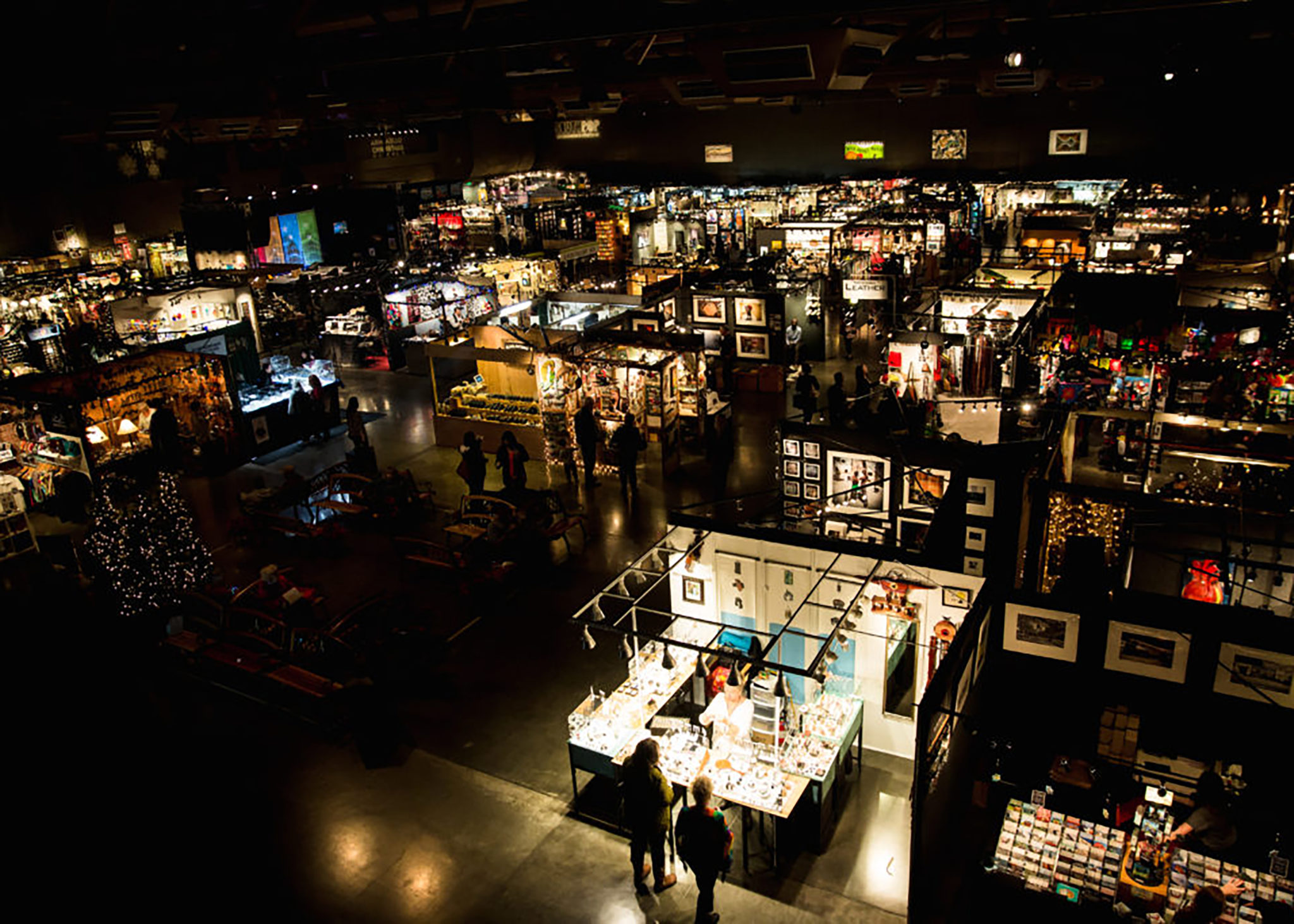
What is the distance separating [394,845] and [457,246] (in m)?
24.7

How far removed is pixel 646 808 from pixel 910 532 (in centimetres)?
401

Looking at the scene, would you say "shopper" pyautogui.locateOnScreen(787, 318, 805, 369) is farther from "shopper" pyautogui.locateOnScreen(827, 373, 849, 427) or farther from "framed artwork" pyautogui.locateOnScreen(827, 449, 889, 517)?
"framed artwork" pyautogui.locateOnScreen(827, 449, 889, 517)

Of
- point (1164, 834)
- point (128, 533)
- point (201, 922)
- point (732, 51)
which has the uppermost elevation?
point (732, 51)

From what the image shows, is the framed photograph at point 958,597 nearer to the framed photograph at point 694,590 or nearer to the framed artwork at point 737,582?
the framed artwork at point 737,582

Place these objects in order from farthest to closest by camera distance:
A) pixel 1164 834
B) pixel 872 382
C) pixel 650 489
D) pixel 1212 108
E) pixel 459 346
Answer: pixel 1212 108, pixel 872 382, pixel 459 346, pixel 650 489, pixel 1164 834

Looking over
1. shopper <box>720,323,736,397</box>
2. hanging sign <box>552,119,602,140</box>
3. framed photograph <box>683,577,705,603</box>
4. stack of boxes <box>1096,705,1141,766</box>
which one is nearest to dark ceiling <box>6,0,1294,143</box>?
framed photograph <box>683,577,705,603</box>

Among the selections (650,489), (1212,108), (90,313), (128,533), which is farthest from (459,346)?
(1212,108)

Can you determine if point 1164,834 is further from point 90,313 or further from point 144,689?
point 90,313

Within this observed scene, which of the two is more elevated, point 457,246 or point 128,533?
point 457,246

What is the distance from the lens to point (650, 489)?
1188 centimetres

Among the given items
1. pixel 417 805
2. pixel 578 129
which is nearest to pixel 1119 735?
pixel 417 805

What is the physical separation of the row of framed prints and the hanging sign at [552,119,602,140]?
3085 cm

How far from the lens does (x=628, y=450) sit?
11.4m

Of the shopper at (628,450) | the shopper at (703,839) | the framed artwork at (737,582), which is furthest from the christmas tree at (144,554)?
the shopper at (703,839)
